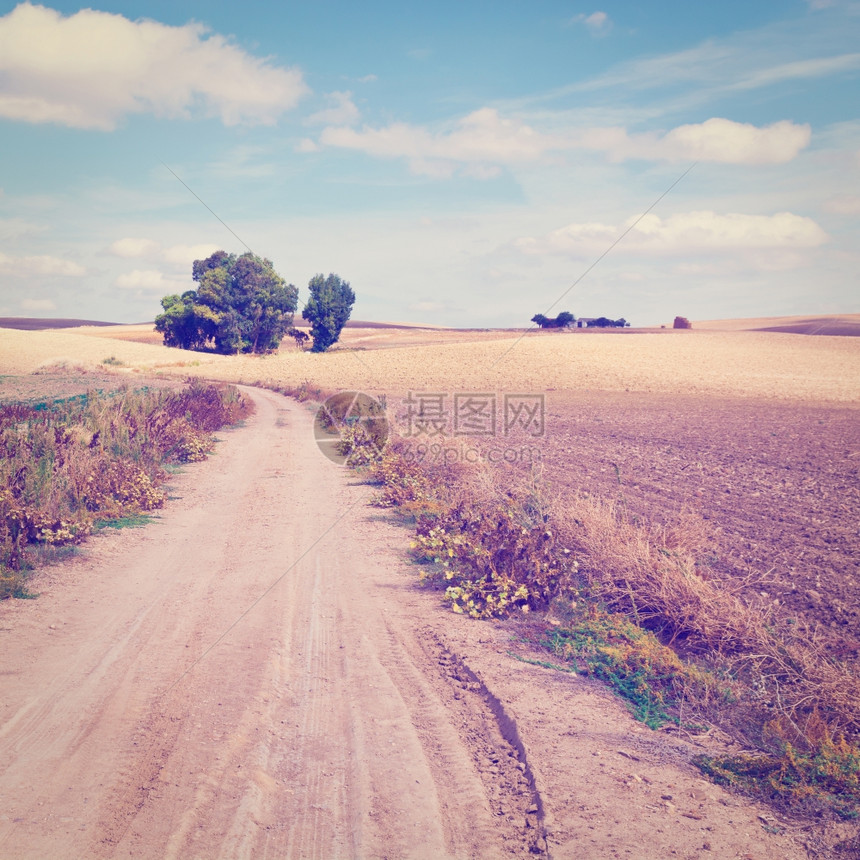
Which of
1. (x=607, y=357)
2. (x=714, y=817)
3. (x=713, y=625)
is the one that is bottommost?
(x=714, y=817)

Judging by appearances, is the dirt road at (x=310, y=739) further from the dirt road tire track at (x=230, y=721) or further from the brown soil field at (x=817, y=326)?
the brown soil field at (x=817, y=326)

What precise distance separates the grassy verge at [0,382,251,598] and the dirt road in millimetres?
908

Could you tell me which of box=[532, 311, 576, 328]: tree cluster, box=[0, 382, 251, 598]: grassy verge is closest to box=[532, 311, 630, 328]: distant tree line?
box=[532, 311, 576, 328]: tree cluster

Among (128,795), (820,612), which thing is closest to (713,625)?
(820,612)

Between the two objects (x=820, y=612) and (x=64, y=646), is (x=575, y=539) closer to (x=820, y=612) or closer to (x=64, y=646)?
Result: (x=820, y=612)

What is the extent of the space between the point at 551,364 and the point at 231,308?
42777 millimetres

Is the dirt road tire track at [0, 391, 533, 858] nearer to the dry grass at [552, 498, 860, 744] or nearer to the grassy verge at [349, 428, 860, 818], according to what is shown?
the grassy verge at [349, 428, 860, 818]

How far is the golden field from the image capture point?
43.7 metres

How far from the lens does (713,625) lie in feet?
18.3

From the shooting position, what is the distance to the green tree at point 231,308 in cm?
7806

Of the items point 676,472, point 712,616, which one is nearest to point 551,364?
point 676,472

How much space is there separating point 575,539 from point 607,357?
53558 mm

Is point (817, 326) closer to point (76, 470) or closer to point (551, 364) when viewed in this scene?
point (551, 364)

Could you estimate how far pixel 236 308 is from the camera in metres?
80.0
